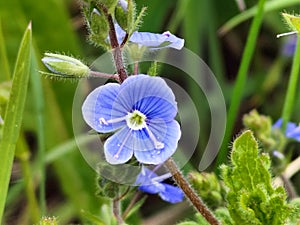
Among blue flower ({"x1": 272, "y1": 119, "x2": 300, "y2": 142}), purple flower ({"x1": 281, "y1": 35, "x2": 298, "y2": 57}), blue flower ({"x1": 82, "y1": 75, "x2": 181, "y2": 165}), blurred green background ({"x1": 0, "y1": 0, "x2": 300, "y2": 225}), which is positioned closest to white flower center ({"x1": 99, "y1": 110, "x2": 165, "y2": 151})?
blue flower ({"x1": 82, "y1": 75, "x2": 181, "y2": 165})

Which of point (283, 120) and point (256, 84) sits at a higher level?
point (256, 84)

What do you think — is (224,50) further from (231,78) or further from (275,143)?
(275,143)

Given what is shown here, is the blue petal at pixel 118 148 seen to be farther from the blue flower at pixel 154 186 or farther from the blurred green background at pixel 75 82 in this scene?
the blurred green background at pixel 75 82

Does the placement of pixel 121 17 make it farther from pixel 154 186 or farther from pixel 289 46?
pixel 289 46

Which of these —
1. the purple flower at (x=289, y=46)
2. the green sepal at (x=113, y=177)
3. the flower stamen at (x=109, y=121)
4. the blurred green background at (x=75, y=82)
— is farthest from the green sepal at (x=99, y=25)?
the purple flower at (x=289, y=46)

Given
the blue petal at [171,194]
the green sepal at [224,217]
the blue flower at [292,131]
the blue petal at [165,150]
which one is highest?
the blue petal at [165,150]

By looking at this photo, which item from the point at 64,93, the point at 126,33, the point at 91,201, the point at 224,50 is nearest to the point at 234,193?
the point at 126,33
